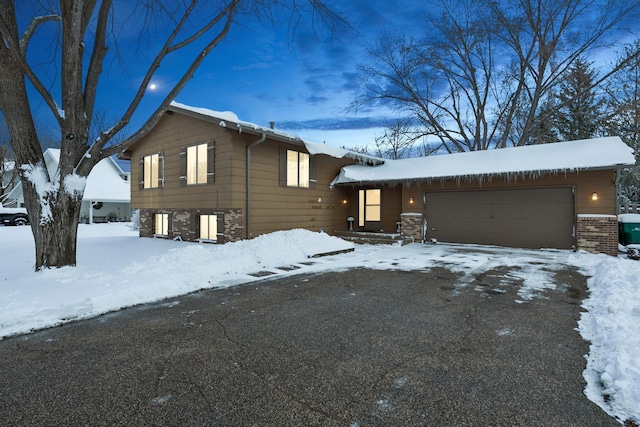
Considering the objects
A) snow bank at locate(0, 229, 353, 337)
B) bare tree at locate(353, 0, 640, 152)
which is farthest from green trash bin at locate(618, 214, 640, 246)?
bare tree at locate(353, 0, 640, 152)

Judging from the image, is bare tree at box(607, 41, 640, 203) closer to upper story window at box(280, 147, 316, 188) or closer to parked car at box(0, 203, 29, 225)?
upper story window at box(280, 147, 316, 188)

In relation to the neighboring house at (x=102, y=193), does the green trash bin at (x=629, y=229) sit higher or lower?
lower

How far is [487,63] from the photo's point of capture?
21234 mm

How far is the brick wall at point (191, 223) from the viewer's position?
11.2 m

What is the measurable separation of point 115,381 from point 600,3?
2452 cm

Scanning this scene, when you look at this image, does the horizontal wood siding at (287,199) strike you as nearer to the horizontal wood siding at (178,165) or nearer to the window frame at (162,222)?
the horizontal wood siding at (178,165)

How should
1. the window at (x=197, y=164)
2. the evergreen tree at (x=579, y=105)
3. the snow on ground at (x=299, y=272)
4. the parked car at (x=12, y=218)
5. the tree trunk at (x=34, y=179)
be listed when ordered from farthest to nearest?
the parked car at (x=12, y=218), the evergreen tree at (x=579, y=105), the window at (x=197, y=164), the tree trunk at (x=34, y=179), the snow on ground at (x=299, y=272)

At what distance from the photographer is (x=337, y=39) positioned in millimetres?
7125

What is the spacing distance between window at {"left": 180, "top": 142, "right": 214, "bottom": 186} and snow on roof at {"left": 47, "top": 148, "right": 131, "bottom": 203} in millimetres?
17347

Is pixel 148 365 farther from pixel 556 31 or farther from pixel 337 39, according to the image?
pixel 556 31

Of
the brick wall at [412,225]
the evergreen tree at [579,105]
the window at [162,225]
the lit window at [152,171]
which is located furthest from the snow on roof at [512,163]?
the evergreen tree at [579,105]

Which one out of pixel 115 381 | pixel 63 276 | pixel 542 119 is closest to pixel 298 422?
pixel 115 381

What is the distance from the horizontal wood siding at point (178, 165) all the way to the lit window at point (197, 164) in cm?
22

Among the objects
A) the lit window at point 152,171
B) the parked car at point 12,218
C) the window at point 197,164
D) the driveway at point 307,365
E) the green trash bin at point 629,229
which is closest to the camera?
the driveway at point 307,365
